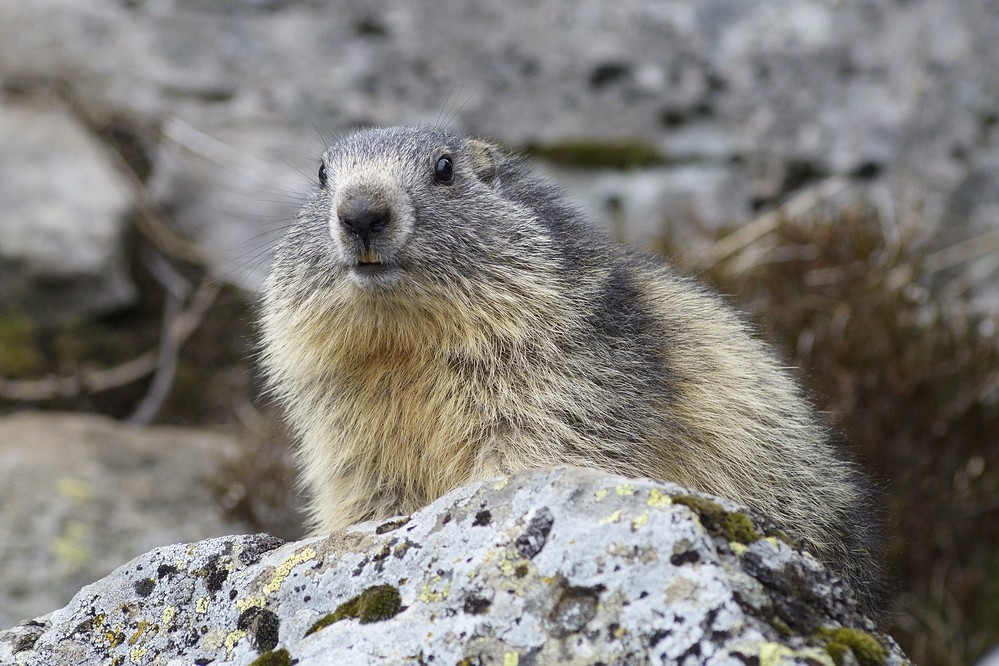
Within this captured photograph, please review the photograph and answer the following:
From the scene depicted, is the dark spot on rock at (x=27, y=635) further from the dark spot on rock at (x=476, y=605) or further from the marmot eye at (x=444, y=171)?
the marmot eye at (x=444, y=171)

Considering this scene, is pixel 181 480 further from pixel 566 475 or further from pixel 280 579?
pixel 566 475

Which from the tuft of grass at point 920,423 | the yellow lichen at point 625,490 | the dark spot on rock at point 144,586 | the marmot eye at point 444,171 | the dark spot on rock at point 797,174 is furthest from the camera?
the dark spot on rock at point 797,174

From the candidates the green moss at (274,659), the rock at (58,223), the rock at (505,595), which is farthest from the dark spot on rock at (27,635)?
the rock at (58,223)

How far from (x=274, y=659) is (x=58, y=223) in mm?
7823

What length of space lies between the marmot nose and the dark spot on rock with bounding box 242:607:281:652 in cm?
165

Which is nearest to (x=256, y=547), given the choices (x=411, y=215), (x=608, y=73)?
(x=411, y=215)

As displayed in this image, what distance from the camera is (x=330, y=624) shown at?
3.25m

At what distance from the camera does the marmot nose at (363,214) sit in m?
4.25

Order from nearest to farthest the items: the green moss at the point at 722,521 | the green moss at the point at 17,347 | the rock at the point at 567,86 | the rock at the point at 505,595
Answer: the rock at the point at 505,595 → the green moss at the point at 722,521 → the green moss at the point at 17,347 → the rock at the point at 567,86

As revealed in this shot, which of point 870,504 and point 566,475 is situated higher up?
point 566,475

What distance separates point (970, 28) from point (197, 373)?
872 centimetres

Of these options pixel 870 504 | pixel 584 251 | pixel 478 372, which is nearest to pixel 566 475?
pixel 478 372

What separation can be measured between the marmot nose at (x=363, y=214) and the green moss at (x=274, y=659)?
5.92 feet

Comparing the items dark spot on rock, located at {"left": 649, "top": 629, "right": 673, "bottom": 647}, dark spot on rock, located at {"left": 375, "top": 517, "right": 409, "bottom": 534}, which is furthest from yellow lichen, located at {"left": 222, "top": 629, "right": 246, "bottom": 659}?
dark spot on rock, located at {"left": 649, "top": 629, "right": 673, "bottom": 647}
